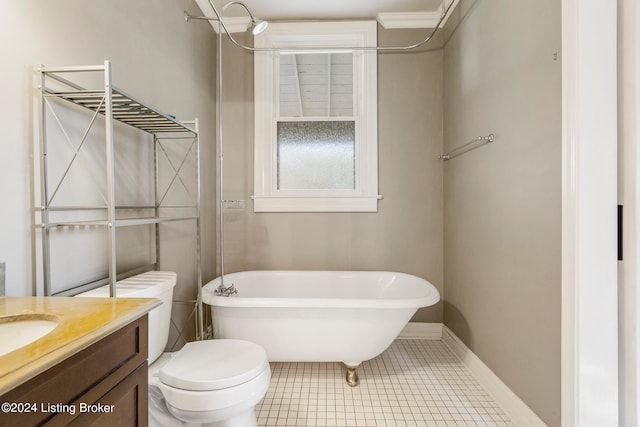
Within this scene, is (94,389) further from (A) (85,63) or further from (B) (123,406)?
(A) (85,63)

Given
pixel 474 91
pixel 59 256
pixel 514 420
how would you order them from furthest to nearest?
pixel 474 91
pixel 514 420
pixel 59 256

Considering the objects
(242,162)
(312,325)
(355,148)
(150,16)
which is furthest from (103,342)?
(355,148)

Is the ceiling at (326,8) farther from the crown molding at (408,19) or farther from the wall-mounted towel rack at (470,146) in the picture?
the wall-mounted towel rack at (470,146)

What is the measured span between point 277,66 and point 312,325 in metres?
2.12

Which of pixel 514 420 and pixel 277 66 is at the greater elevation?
pixel 277 66

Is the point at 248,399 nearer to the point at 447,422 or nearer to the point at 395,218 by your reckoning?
the point at 447,422

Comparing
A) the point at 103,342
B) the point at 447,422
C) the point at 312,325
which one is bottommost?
the point at 447,422

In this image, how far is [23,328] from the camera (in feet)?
2.36

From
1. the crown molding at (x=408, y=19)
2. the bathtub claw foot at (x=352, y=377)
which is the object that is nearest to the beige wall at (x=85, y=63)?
the bathtub claw foot at (x=352, y=377)

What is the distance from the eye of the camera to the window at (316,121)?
8.54 feet

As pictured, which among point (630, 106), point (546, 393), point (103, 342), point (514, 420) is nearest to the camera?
point (103, 342)

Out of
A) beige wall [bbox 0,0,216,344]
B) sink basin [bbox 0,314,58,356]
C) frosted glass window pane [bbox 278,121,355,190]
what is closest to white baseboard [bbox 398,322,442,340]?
frosted glass window pane [bbox 278,121,355,190]

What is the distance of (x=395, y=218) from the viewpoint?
2.61m

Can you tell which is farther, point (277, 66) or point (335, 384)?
point (277, 66)
